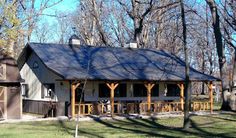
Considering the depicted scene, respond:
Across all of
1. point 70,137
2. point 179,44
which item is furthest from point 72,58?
point 179,44

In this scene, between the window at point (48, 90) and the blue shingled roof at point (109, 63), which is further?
the window at point (48, 90)

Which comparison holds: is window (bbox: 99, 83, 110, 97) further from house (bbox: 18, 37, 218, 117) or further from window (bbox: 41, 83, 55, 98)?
window (bbox: 41, 83, 55, 98)

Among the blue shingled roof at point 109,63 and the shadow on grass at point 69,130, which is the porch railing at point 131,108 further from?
the shadow on grass at point 69,130

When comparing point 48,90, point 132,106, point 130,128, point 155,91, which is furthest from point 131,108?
point 130,128

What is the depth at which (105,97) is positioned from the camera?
30.9m

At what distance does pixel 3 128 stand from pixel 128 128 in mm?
6074

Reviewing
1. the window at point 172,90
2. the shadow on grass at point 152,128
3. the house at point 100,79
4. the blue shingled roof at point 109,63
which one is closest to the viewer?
the shadow on grass at point 152,128

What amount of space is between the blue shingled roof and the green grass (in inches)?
138

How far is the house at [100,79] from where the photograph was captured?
28969 mm

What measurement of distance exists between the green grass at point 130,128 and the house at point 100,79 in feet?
9.10

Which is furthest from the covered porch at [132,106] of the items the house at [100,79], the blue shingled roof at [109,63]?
the blue shingled roof at [109,63]

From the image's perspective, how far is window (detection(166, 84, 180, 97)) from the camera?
34281 mm

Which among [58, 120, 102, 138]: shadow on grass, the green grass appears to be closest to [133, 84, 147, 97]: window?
the green grass

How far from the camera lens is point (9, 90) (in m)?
27.3
